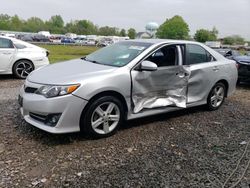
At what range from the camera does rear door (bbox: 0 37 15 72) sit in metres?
8.59

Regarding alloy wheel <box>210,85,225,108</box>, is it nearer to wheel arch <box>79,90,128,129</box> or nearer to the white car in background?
wheel arch <box>79,90,128,129</box>

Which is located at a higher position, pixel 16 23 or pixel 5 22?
pixel 5 22

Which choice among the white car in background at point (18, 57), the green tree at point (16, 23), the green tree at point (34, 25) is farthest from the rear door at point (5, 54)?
the green tree at point (16, 23)

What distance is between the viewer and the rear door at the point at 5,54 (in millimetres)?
8594

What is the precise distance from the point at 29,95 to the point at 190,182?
252 cm

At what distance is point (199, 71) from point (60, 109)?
9.68 ft

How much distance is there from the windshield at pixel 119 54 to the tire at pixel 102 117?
2.35ft

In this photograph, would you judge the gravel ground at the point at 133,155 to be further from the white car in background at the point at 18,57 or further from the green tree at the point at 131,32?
the green tree at the point at 131,32

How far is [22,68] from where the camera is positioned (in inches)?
356

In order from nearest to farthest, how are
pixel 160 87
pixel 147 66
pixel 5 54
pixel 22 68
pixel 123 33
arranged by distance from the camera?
pixel 147 66
pixel 160 87
pixel 5 54
pixel 22 68
pixel 123 33

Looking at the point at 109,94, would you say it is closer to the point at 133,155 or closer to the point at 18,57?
the point at 133,155

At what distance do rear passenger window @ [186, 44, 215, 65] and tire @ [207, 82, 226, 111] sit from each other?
0.63 metres

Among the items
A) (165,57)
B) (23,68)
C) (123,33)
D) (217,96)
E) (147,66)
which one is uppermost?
(123,33)

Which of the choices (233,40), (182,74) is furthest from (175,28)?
(182,74)
